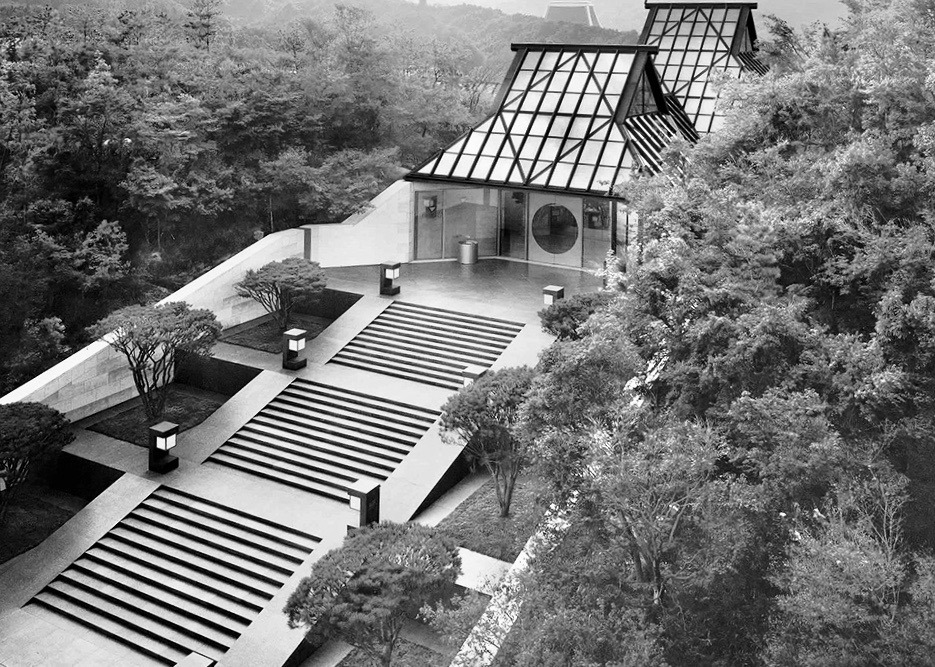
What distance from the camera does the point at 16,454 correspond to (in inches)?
652

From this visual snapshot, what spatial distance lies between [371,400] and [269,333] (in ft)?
16.2

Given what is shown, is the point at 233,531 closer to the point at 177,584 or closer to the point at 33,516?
the point at 177,584

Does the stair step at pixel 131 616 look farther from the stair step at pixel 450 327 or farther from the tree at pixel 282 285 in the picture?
the stair step at pixel 450 327

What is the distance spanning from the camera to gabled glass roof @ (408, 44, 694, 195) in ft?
85.2

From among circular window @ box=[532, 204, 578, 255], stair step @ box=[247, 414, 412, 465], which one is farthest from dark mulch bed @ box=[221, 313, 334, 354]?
circular window @ box=[532, 204, 578, 255]

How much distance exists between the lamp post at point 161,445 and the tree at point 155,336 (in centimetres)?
185

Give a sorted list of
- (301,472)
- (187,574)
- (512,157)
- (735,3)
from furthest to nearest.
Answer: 1. (735,3)
2. (512,157)
3. (301,472)
4. (187,574)

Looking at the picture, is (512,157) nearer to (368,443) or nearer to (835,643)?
(368,443)

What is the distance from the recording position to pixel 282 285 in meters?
22.6

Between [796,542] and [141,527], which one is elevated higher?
[796,542]

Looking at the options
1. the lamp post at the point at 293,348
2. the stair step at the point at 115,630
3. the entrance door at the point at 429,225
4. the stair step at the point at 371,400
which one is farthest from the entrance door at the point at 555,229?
the stair step at the point at 115,630

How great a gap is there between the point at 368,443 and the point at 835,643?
1127 cm

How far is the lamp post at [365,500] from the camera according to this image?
15688 millimetres

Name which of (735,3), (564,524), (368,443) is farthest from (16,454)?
(735,3)
